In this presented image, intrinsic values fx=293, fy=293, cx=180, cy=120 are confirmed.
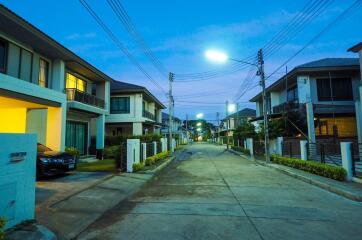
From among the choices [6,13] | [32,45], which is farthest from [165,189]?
[32,45]

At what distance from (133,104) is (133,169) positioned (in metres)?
18.4

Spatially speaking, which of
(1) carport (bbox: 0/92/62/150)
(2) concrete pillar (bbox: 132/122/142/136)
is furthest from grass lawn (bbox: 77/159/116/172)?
(2) concrete pillar (bbox: 132/122/142/136)

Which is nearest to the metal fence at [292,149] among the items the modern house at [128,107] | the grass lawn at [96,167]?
the grass lawn at [96,167]

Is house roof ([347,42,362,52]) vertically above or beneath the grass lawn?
Result: above

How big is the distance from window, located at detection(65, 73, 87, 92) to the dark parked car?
1003cm

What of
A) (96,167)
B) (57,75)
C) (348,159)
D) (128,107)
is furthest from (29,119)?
(348,159)

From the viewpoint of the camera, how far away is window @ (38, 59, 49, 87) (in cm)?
1812

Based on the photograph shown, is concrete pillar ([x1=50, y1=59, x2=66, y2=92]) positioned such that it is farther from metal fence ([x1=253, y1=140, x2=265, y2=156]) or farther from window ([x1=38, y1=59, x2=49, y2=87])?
metal fence ([x1=253, y1=140, x2=265, y2=156])

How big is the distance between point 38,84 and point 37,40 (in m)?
3.00

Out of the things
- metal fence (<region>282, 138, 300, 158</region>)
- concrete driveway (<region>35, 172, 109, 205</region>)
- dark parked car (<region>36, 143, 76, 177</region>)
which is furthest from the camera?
metal fence (<region>282, 138, 300, 158</region>)

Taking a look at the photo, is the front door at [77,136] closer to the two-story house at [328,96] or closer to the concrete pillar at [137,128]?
the concrete pillar at [137,128]

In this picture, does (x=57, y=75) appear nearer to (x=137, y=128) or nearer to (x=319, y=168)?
(x=137, y=128)

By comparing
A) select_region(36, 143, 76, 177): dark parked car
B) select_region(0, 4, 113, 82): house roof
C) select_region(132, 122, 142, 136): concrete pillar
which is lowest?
select_region(36, 143, 76, 177): dark parked car

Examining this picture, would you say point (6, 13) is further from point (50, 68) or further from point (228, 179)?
point (228, 179)
